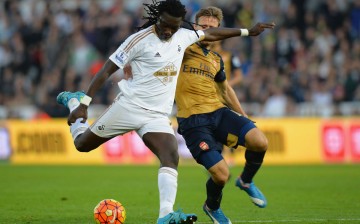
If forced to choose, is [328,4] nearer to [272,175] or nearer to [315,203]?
[272,175]

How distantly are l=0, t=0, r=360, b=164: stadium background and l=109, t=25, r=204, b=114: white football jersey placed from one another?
37.2 ft

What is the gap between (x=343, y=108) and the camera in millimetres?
22031

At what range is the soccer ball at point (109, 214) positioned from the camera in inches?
349

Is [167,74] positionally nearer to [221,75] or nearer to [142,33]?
[142,33]

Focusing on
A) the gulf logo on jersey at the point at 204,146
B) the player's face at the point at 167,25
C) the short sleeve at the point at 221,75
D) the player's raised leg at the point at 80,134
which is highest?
the player's face at the point at 167,25

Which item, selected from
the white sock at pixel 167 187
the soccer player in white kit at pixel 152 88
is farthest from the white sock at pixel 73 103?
the white sock at pixel 167 187

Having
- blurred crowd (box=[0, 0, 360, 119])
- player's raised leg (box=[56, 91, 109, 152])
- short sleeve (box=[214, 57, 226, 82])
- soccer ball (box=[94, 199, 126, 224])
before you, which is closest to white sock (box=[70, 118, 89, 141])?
player's raised leg (box=[56, 91, 109, 152])

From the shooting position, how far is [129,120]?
8.62 m

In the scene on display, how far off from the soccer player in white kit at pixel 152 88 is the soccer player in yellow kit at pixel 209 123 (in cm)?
69

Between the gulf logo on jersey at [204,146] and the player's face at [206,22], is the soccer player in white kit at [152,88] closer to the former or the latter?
the gulf logo on jersey at [204,146]

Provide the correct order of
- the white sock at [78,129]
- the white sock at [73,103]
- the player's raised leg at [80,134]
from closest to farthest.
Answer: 1. the player's raised leg at [80,134]
2. the white sock at [78,129]
3. the white sock at [73,103]

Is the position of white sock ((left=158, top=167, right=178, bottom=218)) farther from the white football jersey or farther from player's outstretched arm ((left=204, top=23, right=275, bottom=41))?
player's outstretched arm ((left=204, top=23, right=275, bottom=41))

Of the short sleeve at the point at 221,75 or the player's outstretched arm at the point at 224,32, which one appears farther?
the short sleeve at the point at 221,75

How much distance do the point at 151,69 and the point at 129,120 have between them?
590 mm
